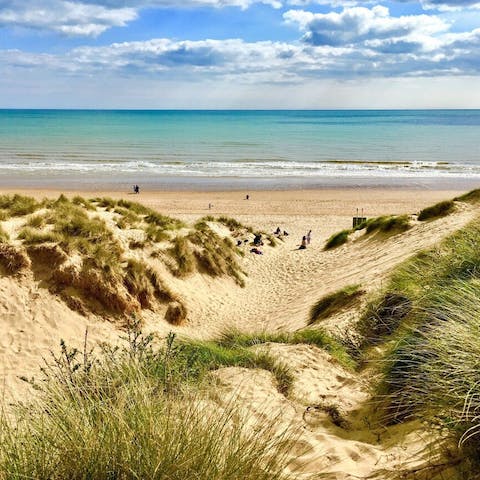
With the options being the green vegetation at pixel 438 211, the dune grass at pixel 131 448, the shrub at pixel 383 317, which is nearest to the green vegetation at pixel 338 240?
the green vegetation at pixel 438 211

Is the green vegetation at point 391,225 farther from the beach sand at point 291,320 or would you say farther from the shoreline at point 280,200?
the shoreline at point 280,200

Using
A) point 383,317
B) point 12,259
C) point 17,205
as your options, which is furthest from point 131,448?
point 17,205

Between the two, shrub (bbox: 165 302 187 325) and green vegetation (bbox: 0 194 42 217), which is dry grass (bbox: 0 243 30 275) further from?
shrub (bbox: 165 302 187 325)

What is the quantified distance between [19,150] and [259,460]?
66.2m

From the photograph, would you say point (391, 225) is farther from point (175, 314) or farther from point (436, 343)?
point (436, 343)

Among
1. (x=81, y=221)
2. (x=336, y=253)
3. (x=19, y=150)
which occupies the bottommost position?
(x=336, y=253)

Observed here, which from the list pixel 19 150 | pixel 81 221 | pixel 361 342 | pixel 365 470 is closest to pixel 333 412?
pixel 365 470

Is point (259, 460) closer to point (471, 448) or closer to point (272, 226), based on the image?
point (471, 448)

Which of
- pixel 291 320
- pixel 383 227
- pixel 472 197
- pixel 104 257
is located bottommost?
pixel 291 320

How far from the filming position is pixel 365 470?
3.98m

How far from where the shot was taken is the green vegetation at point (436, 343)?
11.8 feet

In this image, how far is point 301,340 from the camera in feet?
24.6

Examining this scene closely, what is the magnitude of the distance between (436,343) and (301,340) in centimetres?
346

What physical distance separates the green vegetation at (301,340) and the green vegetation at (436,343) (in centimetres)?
50
